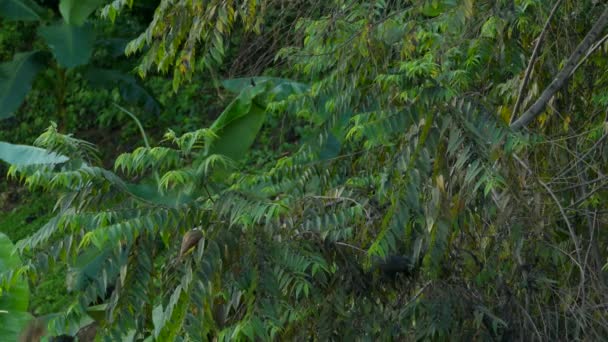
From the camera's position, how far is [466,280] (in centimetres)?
403

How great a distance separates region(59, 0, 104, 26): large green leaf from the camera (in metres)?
9.37

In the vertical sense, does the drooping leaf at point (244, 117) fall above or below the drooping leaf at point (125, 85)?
above

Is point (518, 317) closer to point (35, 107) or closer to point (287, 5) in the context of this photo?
point (287, 5)

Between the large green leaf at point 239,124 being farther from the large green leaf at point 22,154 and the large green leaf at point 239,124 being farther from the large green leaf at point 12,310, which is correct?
the large green leaf at point 12,310

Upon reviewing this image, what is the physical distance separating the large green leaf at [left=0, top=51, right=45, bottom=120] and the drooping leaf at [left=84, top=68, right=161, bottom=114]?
62 cm

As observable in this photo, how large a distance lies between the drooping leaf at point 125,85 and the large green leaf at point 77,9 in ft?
5.07

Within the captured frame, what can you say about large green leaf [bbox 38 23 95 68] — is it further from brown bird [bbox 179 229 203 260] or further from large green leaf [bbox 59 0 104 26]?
brown bird [bbox 179 229 203 260]

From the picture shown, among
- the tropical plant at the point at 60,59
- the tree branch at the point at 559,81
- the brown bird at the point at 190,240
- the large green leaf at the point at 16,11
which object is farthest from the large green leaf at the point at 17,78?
the brown bird at the point at 190,240

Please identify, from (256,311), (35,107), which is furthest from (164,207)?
(35,107)

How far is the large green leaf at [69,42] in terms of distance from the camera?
1010cm

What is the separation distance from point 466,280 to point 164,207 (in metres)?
1.28

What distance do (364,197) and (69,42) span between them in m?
6.80

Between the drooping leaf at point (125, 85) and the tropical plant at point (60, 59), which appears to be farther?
the drooping leaf at point (125, 85)

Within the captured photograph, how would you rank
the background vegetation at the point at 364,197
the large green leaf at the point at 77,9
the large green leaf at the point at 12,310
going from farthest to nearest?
the large green leaf at the point at 77,9
the large green leaf at the point at 12,310
the background vegetation at the point at 364,197
